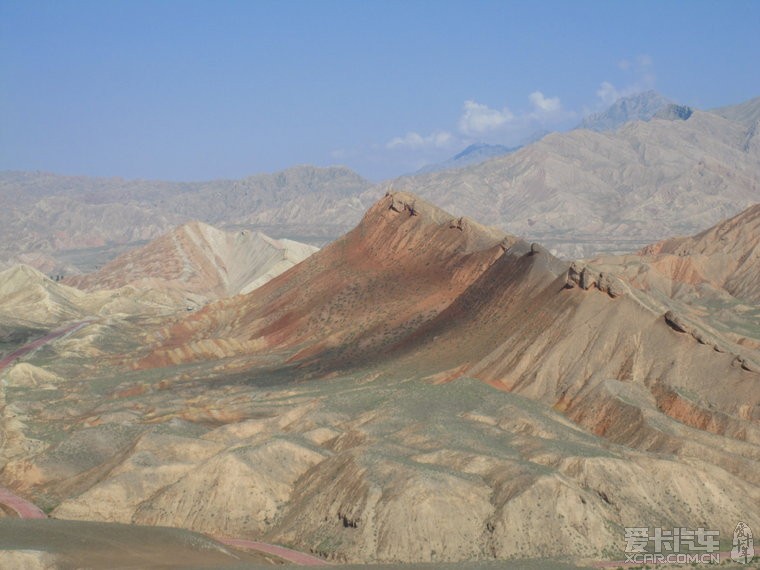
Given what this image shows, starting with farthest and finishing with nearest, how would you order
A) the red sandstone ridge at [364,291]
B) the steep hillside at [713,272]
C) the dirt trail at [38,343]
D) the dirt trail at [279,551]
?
the steep hillside at [713,272] < the dirt trail at [38,343] < the red sandstone ridge at [364,291] < the dirt trail at [279,551]

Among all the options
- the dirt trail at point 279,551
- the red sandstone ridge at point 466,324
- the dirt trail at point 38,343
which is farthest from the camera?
the dirt trail at point 38,343

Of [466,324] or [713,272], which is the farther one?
[713,272]

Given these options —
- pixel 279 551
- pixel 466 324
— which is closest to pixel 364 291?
pixel 466 324

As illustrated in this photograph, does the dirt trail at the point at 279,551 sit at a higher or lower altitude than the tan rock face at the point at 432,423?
lower

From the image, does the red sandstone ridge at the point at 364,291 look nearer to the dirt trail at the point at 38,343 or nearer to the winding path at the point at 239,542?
the dirt trail at the point at 38,343

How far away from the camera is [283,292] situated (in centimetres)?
12862

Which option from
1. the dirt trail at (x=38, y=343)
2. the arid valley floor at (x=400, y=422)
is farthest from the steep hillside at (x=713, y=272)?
the dirt trail at (x=38, y=343)

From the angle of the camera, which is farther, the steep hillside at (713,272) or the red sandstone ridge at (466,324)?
the steep hillside at (713,272)

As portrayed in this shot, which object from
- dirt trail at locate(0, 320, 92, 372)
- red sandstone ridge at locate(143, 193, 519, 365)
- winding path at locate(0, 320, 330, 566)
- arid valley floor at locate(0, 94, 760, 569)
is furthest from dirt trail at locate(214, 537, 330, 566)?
dirt trail at locate(0, 320, 92, 372)

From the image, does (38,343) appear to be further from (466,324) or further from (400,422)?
(400,422)

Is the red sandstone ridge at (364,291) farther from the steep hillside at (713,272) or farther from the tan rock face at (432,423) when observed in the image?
the steep hillside at (713,272)

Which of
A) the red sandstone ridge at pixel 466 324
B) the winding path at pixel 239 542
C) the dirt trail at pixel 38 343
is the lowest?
the winding path at pixel 239 542

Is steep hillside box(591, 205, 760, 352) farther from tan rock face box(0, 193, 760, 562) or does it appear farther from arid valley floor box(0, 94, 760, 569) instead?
tan rock face box(0, 193, 760, 562)

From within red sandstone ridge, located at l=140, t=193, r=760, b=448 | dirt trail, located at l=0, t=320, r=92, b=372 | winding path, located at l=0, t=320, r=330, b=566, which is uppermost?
red sandstone ridge, located at l=140, t=193, r=760, b=448
